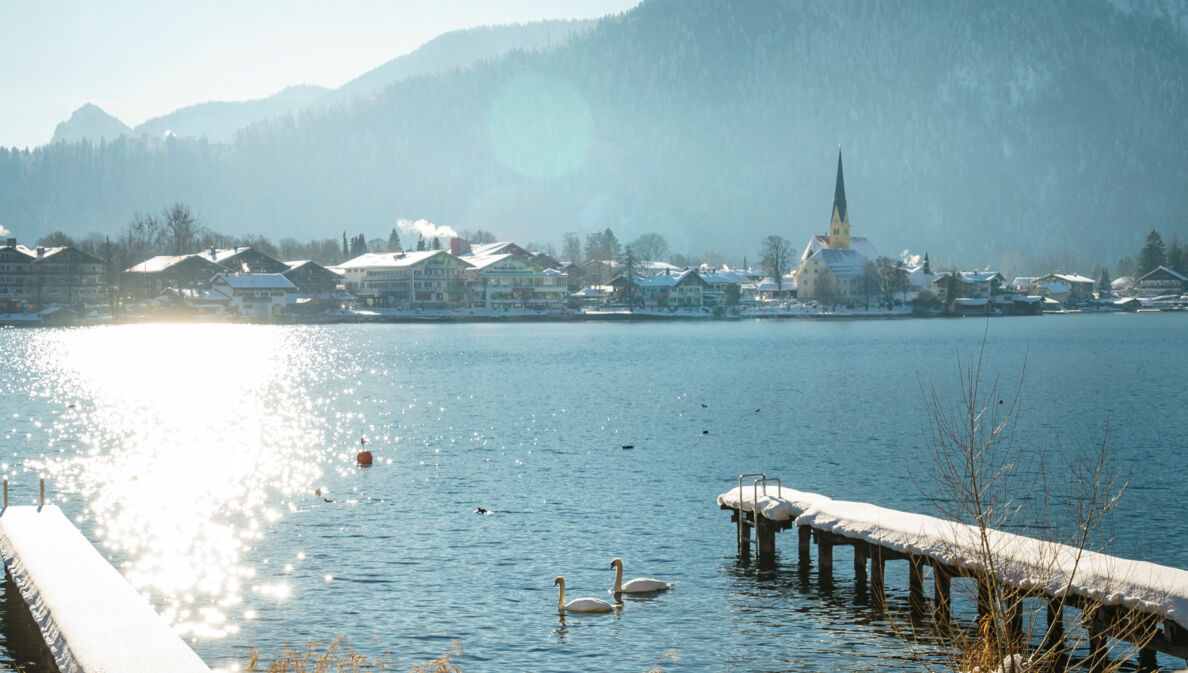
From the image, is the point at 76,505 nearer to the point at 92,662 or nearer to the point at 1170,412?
the point at 92,662

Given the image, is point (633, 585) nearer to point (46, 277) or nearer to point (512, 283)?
point (512, 283)

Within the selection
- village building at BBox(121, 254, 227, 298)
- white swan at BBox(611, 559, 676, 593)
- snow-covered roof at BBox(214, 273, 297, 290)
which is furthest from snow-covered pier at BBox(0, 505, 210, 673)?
village building at BBox(121, 254, 227, 298)

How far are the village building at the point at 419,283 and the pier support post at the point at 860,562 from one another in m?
164

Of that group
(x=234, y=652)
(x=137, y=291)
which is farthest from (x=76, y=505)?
(x=137, y=291)

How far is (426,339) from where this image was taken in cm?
14362

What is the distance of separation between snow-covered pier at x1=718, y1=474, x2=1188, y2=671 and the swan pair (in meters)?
3.83

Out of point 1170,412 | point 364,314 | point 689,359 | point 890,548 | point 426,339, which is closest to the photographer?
point 890,548

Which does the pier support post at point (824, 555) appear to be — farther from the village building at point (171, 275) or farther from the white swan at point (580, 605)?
the village building at point (171, 275)

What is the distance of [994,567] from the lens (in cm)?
1686

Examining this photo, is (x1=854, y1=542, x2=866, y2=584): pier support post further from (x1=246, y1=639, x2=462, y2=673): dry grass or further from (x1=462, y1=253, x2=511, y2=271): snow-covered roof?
(x1=462, y1=253, x2=511, y2=271): snow-covered roof

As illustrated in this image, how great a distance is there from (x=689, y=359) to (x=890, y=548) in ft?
279

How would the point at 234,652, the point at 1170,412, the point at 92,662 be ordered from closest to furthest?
1. the point at 92,662
2. the point at 234,652
3. the point at 1170,412

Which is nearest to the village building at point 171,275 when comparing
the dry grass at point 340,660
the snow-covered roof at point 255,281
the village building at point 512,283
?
the snow-covered roof at point 255,281

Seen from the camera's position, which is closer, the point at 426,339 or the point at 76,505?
the point at 76,505
